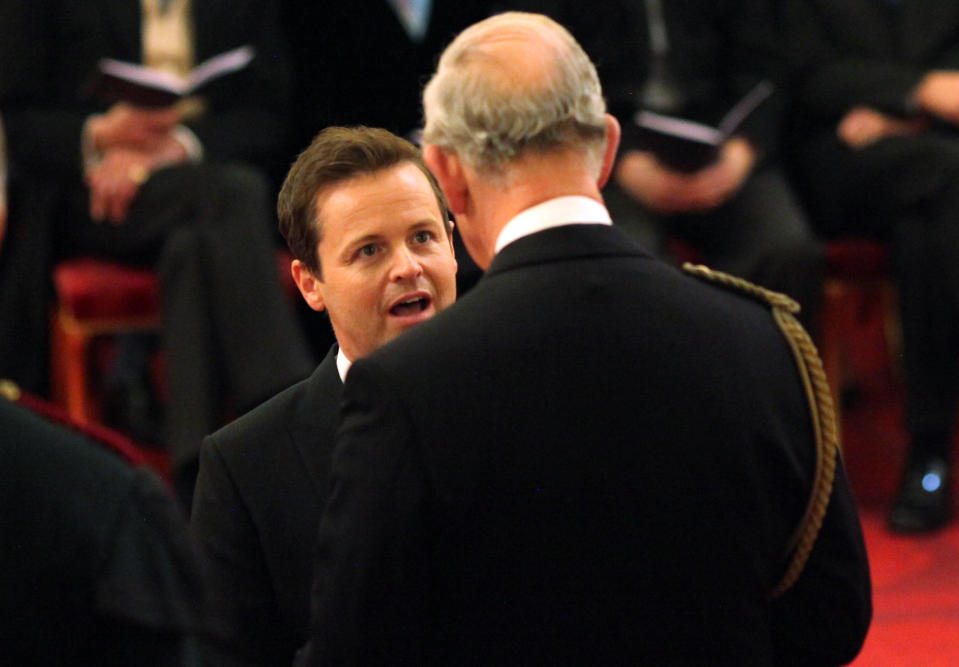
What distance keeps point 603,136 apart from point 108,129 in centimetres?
295

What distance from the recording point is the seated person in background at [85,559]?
104cm

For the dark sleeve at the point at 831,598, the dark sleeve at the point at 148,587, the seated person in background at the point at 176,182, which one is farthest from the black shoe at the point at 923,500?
the dark sleeve at the point at 148,587

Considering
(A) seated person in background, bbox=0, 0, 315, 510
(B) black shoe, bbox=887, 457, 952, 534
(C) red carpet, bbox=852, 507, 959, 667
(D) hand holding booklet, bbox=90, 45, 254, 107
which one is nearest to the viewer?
(C) red carpet, bbox=852, 507, 959, 667

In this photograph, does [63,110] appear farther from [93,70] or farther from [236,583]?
[236,583]

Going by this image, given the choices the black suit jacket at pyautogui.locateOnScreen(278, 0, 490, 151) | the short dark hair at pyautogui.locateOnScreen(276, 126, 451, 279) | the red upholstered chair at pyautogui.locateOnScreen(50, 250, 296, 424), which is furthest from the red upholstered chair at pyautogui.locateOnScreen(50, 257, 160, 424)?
the short dark hair at pyautogui.locateOnScreen(276, 126, 451, 279)

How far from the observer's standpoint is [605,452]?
146 cm

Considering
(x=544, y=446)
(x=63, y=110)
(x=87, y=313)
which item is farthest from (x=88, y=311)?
(x=544, y=446)

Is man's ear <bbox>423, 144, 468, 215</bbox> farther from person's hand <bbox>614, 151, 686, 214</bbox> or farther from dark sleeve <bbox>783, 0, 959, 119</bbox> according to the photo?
dark sleeve <bbox>783, 0, 959, 119</bbox>

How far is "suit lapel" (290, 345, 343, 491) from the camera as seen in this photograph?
1.68 meters

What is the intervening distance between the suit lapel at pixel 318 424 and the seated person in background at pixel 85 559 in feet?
1.91

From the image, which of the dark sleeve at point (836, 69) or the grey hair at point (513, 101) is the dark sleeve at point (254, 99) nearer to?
the dark sleeve at point (836, 69)

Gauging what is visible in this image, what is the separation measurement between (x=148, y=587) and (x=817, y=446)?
79 centimetres

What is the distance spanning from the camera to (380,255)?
1.78 m

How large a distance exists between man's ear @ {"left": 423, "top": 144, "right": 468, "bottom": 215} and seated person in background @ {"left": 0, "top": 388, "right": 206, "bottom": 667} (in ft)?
1.81
